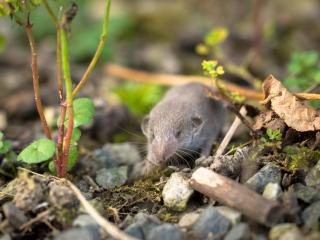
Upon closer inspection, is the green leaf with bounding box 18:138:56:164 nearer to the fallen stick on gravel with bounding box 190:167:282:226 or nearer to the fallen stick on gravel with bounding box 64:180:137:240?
the fallen stick on gravel with bounding box 64:180:137:240

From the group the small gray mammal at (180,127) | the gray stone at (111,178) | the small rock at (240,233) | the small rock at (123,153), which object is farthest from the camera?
the small rock at (123,153)

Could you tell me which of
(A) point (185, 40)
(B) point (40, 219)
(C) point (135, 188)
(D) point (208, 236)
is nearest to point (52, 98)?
(A) point (185, 40)

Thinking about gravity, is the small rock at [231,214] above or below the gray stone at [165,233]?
above

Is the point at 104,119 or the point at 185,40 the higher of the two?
the point at 185,40

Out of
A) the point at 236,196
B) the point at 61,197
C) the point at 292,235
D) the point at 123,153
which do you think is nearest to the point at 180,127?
the point at 123,153

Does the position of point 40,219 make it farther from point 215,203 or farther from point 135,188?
point 215,203

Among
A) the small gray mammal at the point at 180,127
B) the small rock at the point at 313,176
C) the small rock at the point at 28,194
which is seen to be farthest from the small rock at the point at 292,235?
the small gray mammal at the point at 180,127

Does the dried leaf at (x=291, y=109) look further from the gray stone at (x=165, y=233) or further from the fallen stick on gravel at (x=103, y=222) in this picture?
the fallen stick on gravel at (x=103, y=222)
